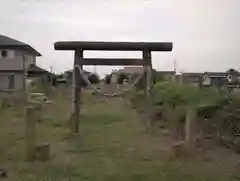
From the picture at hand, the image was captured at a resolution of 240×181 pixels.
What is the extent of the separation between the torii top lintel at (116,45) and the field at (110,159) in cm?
193

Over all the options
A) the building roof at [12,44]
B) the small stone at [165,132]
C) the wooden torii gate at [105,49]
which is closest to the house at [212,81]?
the small stone at [165,132]

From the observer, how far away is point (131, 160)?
23.0 feet

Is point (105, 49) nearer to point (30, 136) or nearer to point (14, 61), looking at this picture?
point (30, 136)

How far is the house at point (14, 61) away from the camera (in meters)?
33.6

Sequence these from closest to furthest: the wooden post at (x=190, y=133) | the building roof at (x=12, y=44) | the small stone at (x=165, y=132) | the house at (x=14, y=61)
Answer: the wooden post at (x=190, y=133) → the small stone at (x=165, y=132) → the house at (x=14, y=61) → the building roof at (x=12, y=44)

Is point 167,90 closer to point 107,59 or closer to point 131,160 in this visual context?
point 107,59

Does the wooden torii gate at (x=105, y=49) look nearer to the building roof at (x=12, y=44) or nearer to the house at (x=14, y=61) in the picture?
the house at (x=14, y=61)

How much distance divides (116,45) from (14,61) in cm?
2819

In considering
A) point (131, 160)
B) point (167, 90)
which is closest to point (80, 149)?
point (131, 160)

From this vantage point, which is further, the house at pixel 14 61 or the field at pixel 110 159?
the house at pixel 14 61

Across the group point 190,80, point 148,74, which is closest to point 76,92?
point 148,74

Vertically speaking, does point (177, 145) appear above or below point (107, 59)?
below

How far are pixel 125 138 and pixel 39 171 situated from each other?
3665 mm

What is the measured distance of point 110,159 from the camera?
23.1ft
